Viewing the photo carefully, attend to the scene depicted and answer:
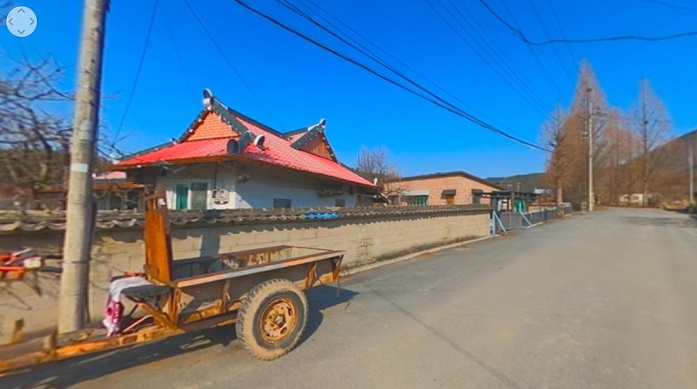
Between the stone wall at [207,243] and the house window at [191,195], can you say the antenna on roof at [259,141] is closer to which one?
the house window at [191,195]

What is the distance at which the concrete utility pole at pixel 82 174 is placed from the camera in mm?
3240

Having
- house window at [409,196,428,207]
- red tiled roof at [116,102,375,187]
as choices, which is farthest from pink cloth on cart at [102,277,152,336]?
house window at [409,196,428,207]

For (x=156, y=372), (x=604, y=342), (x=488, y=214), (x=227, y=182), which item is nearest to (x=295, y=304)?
(x=156, y=372)

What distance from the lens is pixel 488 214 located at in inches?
762

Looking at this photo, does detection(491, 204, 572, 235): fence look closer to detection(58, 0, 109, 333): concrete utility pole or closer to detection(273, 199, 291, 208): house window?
detection(273, 199, 291, 208): house window

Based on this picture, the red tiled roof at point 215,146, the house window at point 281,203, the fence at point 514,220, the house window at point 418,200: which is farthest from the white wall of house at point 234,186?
the house window at point 418,200

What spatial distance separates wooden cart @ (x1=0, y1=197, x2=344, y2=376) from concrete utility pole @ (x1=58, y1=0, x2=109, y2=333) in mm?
300

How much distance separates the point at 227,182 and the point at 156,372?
6925 mm

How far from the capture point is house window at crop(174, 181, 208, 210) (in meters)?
10.4

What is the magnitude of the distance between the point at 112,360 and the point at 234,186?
6412mm

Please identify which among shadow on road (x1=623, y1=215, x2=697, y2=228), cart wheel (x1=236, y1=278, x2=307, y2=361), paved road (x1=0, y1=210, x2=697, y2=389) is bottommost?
paved road (x1=0, y1=210, x2=697, y2=389)

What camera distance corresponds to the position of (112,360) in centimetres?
366

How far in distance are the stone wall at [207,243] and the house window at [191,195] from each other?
4.12 meters

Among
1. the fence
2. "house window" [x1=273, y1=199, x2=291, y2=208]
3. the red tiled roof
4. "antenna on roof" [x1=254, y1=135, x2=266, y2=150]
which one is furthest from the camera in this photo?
the fence
